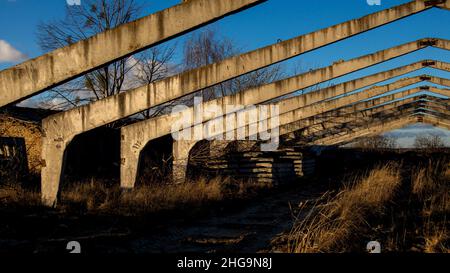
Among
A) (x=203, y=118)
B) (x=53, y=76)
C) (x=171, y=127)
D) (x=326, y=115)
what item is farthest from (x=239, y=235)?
(x=326, y=115)

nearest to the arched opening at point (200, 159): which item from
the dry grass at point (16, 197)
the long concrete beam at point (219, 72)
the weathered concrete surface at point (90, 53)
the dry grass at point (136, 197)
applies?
the dry grass at point (136, 197)

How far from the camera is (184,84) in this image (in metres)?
9.89

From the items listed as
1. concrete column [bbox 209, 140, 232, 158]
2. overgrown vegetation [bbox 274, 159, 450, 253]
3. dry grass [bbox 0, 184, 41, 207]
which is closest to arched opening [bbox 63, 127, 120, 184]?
dry grass [bbox 0, 184, 41, 207]

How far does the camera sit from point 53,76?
7.31 m

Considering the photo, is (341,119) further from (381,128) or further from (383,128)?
(383,128)

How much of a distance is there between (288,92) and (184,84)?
18.5 feet

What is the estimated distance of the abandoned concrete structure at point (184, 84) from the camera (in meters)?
7.25

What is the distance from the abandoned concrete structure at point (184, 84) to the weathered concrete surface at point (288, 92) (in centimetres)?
3

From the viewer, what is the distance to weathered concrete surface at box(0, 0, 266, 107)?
7.21m

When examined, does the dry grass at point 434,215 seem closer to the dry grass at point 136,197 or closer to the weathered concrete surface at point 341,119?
the dry grass at point 136,197

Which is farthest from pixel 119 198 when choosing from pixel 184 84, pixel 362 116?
pixel 362 116

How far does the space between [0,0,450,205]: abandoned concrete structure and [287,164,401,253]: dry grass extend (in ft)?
13.7

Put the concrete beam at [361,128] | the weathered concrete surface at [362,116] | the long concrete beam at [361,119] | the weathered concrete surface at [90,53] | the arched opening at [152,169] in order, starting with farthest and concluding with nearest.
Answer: the concrete beam at [361,128] < the long concrete beam at [361,119] < the weathered concrete surface at [362,116] < the arched opening at [152,169] < the weathered concrete surface at [90,53]

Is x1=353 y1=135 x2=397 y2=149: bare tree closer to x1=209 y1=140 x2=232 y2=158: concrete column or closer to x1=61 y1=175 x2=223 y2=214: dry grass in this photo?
x1=209 y1=140 x2=232 y2=158: concrete column
